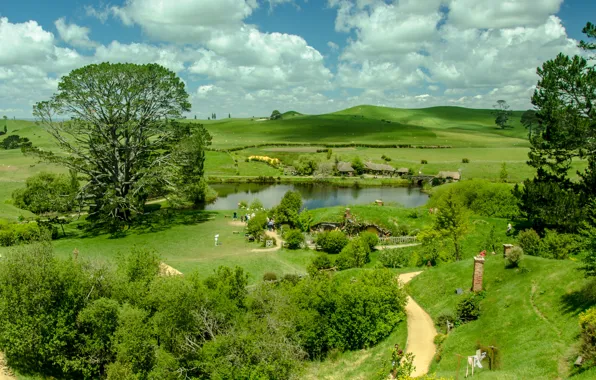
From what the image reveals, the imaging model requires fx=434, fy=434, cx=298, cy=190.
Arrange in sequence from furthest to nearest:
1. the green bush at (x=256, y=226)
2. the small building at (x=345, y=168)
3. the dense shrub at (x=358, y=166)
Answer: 1. the dense shrub at (x=358, y=166)
2. the small building at (x=345, y=168)
3. the green bush at (x=256, y=226)

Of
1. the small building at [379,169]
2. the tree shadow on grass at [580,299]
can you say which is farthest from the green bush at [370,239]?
the small building at [379,169]

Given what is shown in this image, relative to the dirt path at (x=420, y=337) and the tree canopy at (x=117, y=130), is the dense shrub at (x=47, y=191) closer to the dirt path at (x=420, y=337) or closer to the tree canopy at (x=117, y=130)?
the tree canopy at (x=117, y=130)

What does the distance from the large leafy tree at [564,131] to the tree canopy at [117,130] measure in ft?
114

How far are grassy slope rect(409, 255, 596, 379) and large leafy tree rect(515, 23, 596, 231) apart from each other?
14.2 meters

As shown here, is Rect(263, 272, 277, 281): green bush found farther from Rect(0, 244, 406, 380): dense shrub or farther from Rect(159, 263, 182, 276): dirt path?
Rect(159, 263, 182, 276): dirt path

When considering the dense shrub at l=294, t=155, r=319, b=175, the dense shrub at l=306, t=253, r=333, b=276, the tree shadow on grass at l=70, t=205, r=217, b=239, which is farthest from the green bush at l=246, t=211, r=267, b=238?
the dense shrub at l=294, t=155, r=319, b=175

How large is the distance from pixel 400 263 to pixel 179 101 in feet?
91.4

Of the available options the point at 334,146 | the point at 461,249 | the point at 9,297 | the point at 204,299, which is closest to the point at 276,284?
the point at 204,299

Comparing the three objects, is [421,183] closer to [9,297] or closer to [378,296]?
[378,296]

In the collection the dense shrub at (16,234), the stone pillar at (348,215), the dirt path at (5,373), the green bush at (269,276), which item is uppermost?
the dense shrub at (16,234)

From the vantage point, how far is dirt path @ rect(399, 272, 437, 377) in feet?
67.2

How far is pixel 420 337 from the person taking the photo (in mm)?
22859

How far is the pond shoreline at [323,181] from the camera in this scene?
91.0m

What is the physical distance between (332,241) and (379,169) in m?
61.6
